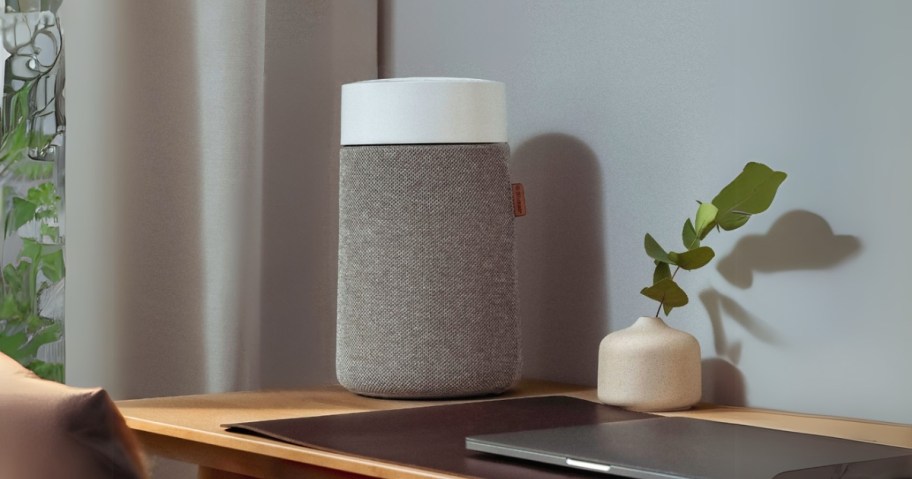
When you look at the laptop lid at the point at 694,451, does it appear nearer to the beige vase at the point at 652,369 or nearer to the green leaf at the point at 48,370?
the beige vase at the point at 652,369

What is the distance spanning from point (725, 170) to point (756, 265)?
11cm

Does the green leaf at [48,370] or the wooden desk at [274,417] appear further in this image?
the green leaf at [48,370]

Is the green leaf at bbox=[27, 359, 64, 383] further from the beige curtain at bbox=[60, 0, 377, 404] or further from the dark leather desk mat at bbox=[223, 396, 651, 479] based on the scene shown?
the dark leather desk mat at bbox=[223, 396, 651, 479]

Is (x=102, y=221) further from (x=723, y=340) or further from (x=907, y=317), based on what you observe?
(x=907, y=317)

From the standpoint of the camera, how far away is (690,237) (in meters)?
1.27

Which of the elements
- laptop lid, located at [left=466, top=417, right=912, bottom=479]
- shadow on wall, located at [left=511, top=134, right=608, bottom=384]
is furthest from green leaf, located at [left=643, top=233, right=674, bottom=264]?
laptop lid, located at [left=466, top=417, right=912, bottom=479]

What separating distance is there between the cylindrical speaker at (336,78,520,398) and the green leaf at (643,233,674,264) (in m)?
0.16

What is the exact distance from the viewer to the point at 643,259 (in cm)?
138

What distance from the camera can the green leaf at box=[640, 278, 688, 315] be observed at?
4.11 feet

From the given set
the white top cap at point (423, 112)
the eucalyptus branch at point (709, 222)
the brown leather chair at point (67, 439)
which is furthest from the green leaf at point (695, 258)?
the brown leather chair at point (67, 439)

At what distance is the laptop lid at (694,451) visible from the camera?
868mm

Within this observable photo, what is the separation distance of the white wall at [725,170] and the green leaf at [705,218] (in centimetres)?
7

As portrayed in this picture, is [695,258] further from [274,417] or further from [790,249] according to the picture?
[274,417]

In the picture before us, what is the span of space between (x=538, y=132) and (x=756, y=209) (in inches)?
14.2
